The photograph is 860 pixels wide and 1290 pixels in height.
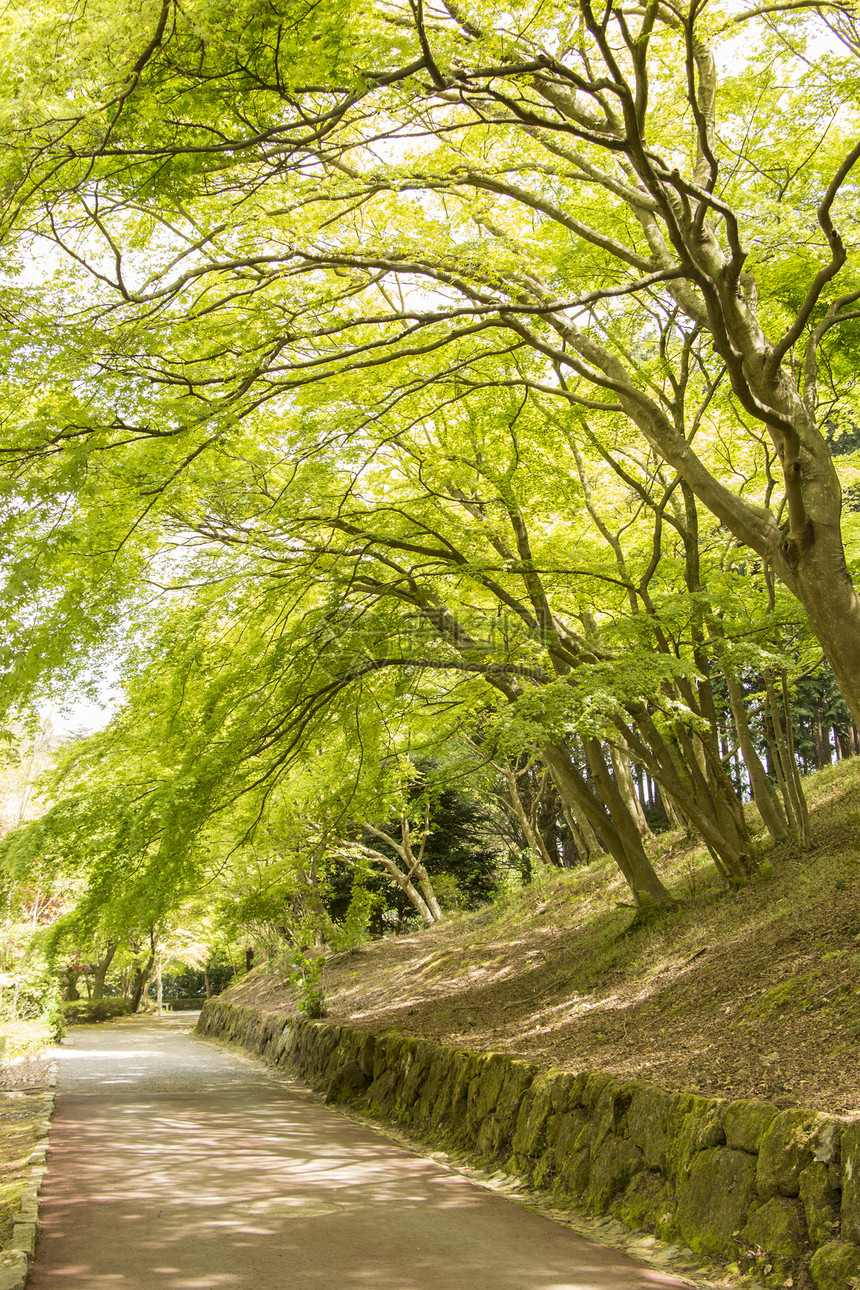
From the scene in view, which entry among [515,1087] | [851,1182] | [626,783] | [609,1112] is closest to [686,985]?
[515,1087]

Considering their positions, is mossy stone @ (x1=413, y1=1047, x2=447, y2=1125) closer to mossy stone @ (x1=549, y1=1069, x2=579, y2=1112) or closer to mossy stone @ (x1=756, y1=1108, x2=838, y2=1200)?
mossy stone @ (x1=549, y1=1069, x2=579, y2=1112)

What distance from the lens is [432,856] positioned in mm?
22656

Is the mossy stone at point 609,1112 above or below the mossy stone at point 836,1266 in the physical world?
above

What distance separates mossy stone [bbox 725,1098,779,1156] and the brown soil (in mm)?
132

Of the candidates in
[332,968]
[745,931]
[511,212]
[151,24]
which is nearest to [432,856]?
[332,968]

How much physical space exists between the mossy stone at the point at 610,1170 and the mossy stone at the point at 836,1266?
1585mm

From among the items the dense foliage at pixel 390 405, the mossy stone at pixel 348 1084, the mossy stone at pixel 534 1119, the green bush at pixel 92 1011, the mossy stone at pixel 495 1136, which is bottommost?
the green bush at pixel 92 1011

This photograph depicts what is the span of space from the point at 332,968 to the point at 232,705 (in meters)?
13.1

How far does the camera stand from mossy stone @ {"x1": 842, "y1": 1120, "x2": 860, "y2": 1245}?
368 centimetres

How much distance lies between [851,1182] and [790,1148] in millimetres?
386

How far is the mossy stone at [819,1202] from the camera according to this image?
3820 mm

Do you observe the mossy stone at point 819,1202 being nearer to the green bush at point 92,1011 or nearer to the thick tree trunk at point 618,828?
the thick tree trunk at point 618,828

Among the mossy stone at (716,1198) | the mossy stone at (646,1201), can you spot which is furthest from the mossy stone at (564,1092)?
the mossy stone at (716,1198)

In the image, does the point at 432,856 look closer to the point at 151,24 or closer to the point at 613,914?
the point at 613,914
